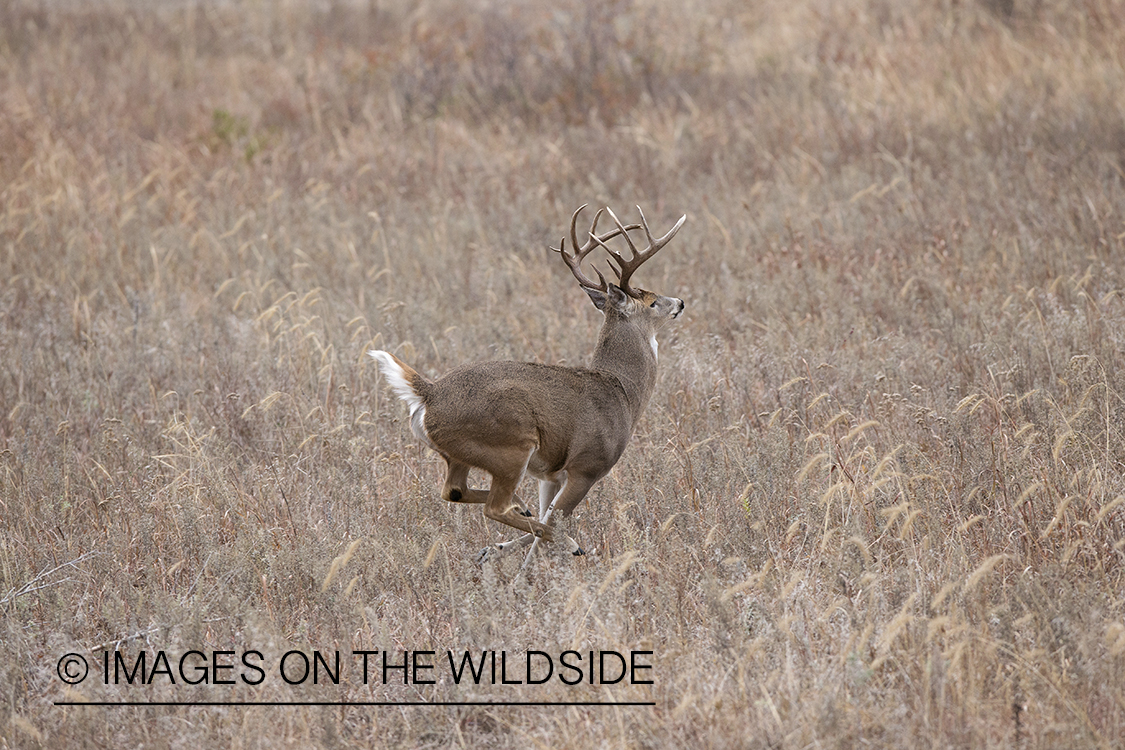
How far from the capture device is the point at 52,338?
7.45m

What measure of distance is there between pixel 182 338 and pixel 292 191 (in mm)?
3342

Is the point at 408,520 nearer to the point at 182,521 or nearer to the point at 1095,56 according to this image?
the point at 182,521

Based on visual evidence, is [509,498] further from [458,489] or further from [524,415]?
[524,415]

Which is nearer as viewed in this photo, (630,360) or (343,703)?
(343,703)

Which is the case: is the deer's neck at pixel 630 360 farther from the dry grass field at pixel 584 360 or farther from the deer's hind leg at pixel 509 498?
the deer's hind leg at pixel 509 498

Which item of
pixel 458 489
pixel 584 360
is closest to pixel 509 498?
pixel 458 489

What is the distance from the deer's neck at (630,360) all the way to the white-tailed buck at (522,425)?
0.06 feet

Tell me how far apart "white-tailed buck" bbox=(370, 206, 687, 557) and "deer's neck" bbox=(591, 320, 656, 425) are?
0.02m

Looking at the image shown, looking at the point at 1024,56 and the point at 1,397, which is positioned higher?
the point at 1024,56

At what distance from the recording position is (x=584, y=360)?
6738 millimetres

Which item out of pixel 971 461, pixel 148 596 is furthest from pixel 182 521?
pixel 971 461
